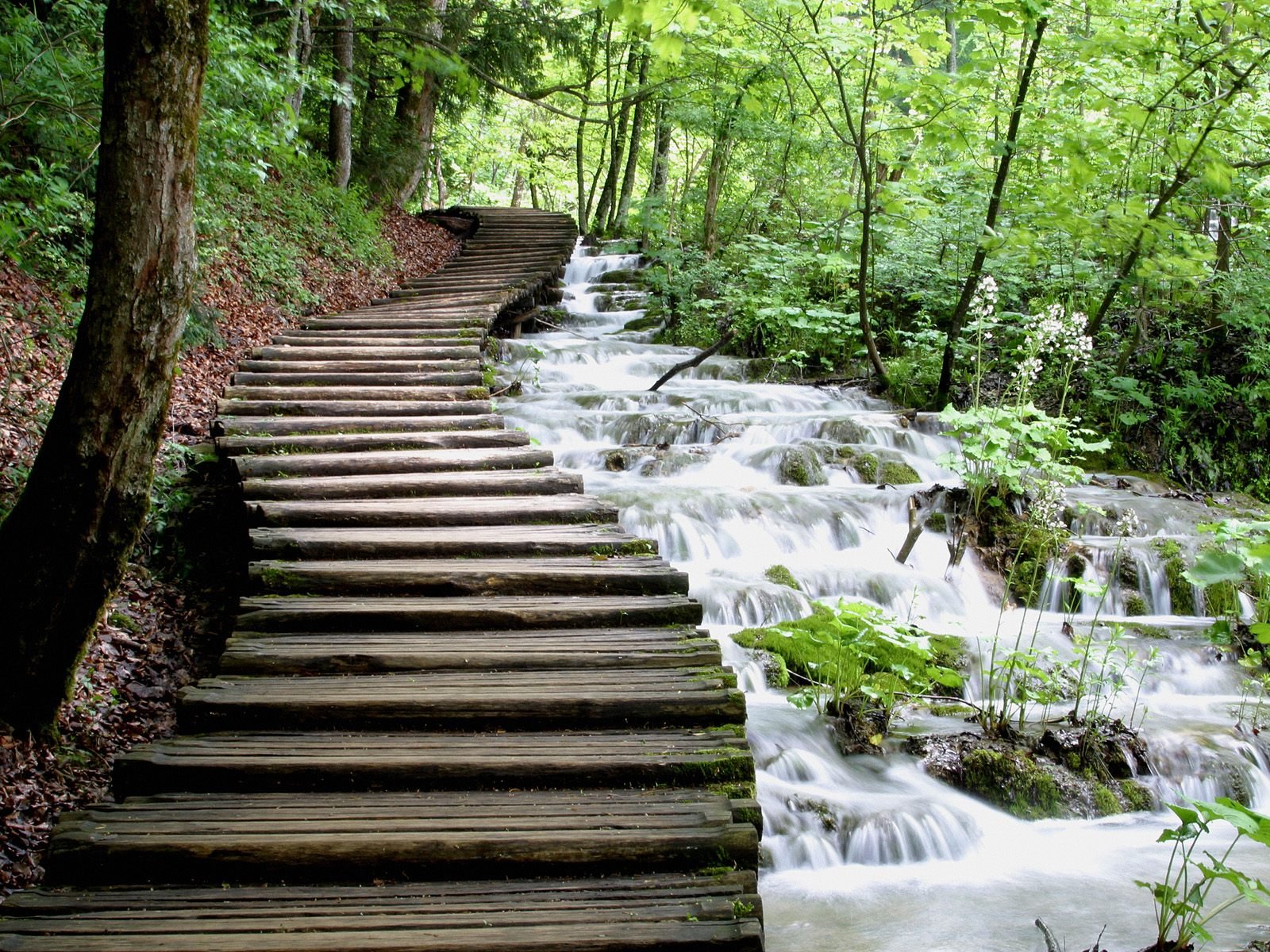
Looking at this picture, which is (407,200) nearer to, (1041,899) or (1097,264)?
(1097,264)

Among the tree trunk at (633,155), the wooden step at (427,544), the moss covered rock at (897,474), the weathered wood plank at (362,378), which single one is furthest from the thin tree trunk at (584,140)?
the wooden step at (427,544)

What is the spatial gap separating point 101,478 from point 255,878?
1.70m

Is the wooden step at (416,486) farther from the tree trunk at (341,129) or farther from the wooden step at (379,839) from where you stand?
the tree trunk at (341,129)

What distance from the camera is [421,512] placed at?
5242 mm

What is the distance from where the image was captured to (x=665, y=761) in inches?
128

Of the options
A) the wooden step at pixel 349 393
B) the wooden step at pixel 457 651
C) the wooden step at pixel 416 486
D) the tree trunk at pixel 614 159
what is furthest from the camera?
the tree trunk at pixel 614 159

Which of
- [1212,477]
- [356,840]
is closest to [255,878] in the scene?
[356,840]

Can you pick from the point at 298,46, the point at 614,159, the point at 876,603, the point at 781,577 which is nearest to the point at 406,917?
the point at 781,577

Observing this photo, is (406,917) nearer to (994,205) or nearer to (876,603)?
(876,603)

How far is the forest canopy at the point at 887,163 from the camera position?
645 centimetres

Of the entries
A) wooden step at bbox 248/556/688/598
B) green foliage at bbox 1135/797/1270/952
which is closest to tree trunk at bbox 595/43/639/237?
wooden step at bbox 248/556/688/598

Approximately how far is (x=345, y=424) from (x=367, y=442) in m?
0.51

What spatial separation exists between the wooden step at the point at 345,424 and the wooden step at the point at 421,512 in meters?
1.40

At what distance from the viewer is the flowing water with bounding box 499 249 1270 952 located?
13.5 feet
